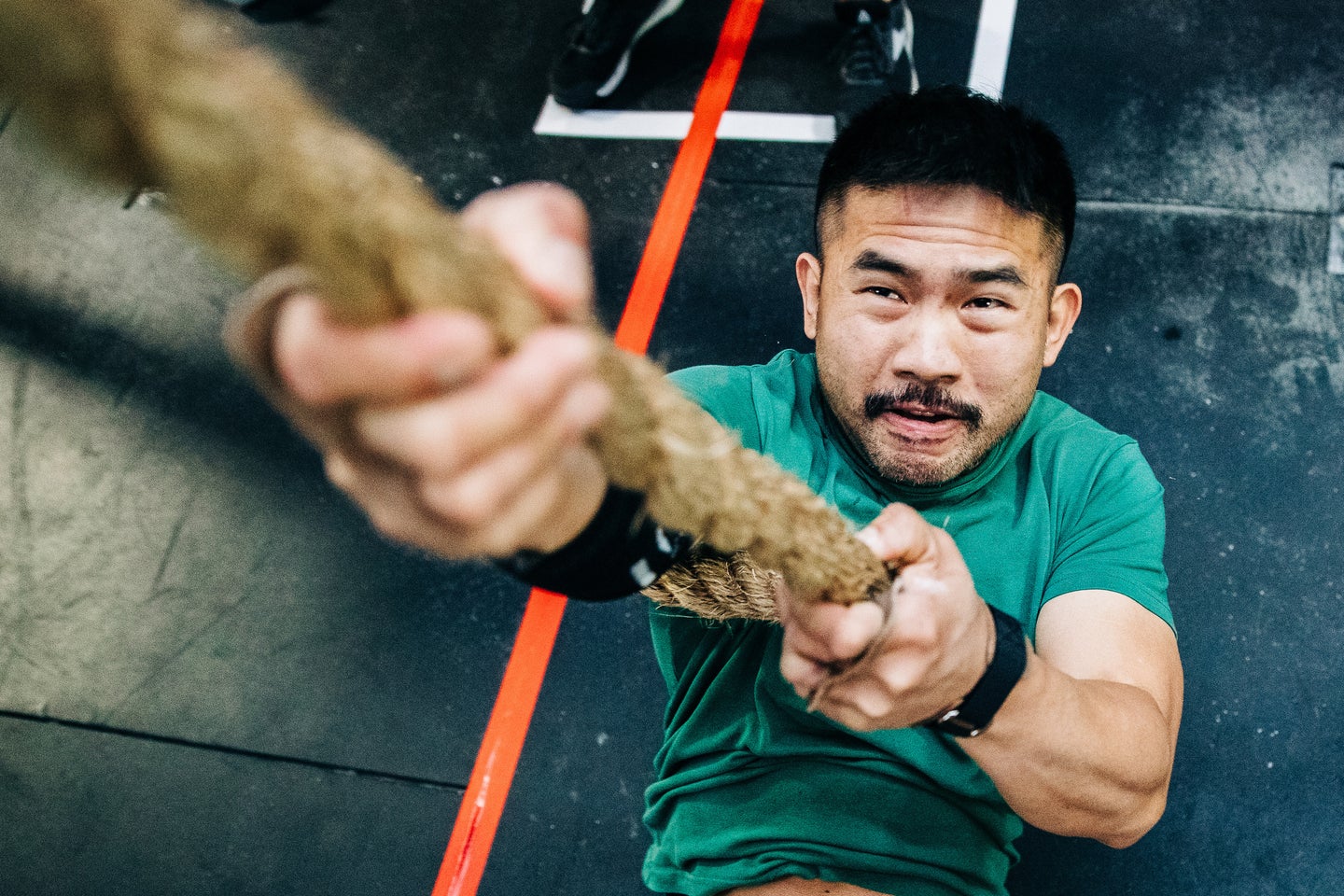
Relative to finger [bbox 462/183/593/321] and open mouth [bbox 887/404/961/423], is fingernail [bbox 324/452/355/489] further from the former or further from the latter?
open mouth [bbox 887/404/961/423]

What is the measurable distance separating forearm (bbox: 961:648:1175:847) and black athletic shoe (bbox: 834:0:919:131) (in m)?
2.32

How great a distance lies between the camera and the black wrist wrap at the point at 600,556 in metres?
1.01

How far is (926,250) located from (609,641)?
1.58 m

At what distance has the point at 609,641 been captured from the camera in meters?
2.59

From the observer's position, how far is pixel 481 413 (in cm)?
59

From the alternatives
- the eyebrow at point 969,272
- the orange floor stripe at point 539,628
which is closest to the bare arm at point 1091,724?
the eyebrow at point 969,272

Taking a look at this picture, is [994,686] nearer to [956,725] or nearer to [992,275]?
[956,725]

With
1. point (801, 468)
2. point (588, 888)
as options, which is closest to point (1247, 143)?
point (801, 468)

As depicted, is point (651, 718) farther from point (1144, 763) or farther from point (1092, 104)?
point (1092, 104)

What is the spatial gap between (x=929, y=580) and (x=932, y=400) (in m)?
0.51

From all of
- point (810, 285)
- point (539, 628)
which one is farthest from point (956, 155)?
point (539, 628)

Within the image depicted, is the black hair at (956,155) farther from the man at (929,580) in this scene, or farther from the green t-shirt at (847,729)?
the green t-shirt at (847,729)

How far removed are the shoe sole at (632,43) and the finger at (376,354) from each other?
289cm

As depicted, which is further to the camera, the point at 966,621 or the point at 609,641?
the point at 609,641
